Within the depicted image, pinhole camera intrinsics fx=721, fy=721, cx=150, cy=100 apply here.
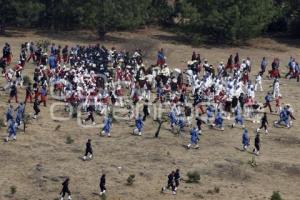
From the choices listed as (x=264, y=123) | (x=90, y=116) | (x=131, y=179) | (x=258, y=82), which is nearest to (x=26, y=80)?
(x=90, y=116)

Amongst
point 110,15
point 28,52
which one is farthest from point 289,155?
point 110,15

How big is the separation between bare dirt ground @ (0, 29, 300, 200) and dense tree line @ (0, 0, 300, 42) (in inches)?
664

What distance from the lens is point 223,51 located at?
4953cm

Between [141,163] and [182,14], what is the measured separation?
85.3ft

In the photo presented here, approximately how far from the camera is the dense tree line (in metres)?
49.8

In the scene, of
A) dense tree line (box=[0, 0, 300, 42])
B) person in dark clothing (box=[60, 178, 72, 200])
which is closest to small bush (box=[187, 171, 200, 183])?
person in dark clothing (box=[60, 178, 72, 200])

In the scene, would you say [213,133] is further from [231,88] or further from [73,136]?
[73,136]

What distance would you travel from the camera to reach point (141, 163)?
2731 cm

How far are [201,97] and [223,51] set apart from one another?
16.7 meters

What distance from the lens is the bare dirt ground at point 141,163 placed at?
81.9 feet

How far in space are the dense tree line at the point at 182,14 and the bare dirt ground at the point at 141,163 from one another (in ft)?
55.3

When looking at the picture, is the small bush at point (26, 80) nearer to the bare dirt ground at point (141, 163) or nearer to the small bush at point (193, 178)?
the bare dirt ground at point (141, 163)

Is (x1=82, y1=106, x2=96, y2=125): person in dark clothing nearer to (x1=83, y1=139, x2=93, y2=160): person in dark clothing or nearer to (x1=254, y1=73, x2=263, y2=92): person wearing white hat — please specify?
(x1=83, y1=139, x2=93, y2=160): person in dark clothing

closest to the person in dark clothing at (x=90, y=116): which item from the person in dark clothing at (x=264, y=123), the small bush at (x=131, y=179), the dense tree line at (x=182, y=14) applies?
the small bush at (x=131, y=179)
